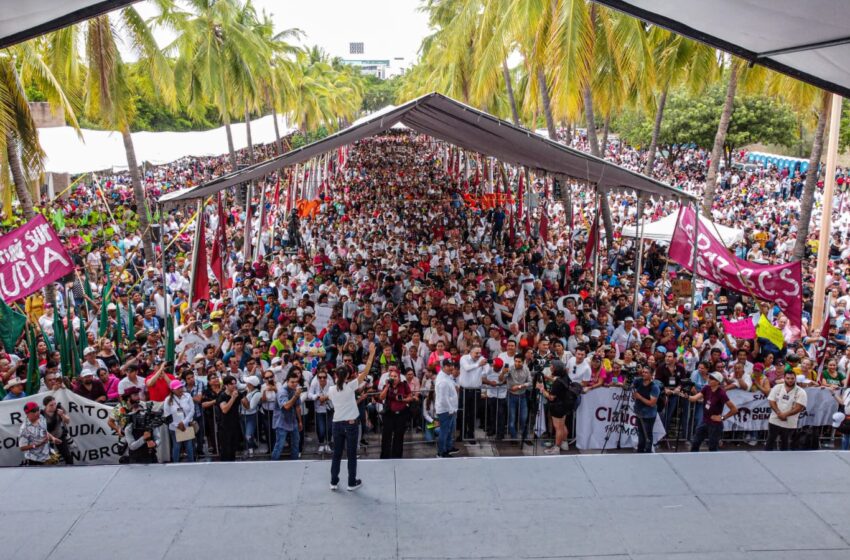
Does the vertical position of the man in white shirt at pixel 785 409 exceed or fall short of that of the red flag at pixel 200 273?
it falls short

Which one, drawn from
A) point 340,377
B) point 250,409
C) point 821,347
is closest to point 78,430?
point 250,409

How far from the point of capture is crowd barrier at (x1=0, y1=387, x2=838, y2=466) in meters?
8.45

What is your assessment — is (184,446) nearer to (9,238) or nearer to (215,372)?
(215,372)

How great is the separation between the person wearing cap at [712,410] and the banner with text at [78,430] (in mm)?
7472

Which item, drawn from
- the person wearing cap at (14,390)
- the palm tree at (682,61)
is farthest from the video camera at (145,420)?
the palm tree at (682,61)

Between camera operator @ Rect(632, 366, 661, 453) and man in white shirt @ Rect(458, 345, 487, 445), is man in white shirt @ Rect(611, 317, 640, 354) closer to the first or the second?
camera operator @ Rect(632, 366, 661, 453)

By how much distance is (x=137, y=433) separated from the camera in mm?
8008

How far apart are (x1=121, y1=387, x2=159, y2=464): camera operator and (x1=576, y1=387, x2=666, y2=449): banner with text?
5505 mm

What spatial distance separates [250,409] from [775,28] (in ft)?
23.2

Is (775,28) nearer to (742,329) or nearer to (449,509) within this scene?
(449,509)

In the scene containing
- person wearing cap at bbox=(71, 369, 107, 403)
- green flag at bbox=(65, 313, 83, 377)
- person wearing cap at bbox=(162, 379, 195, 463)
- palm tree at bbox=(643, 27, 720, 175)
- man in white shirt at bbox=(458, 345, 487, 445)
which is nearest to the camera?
person wearing cap at bbox=(162, 379, 195, 463)

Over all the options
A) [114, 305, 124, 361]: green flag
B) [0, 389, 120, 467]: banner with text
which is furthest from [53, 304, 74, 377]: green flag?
[0, 389, 120, 467]: banner with text

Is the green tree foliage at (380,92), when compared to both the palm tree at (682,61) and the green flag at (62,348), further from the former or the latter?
the green flag at (62,348)

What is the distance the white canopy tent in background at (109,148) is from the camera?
26.8 m
